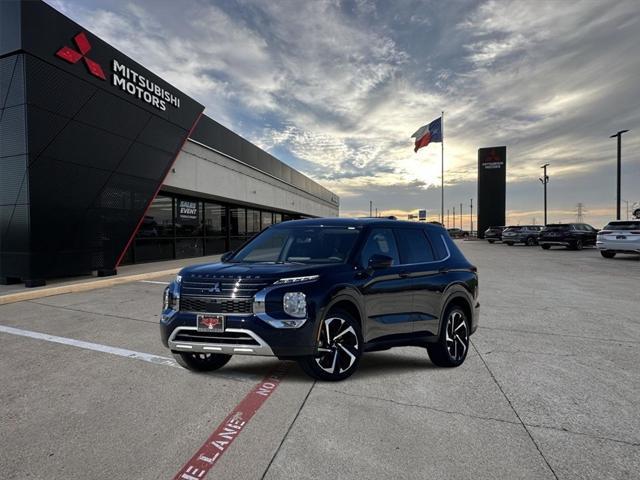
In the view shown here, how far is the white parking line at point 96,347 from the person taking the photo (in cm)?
475

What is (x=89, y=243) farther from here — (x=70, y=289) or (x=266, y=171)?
(x=266, y=171)

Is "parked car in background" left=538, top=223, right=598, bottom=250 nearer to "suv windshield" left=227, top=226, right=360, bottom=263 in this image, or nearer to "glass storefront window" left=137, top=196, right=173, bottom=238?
"glass storefront window" left=137, top=196, right=173, bottom=238

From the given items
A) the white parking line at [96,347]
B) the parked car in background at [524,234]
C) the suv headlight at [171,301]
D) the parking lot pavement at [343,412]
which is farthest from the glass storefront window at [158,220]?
the parked car in background at [524,234]

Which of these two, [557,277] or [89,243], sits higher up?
[89,243]

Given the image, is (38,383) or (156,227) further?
(156,227)

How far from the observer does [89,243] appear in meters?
12.4

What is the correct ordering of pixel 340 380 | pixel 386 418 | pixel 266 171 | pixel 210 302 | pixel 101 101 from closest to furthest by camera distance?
pixel 386 418 → pixel 210 302 → pixel 340 380 → pixel 101 101 → pixel 266 171

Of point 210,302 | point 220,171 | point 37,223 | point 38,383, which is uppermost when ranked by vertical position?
point 220,171

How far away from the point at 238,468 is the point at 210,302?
5.07 ft

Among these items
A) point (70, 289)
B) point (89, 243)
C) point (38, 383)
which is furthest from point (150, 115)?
point (38, 383)

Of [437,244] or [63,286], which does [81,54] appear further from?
[437,244]

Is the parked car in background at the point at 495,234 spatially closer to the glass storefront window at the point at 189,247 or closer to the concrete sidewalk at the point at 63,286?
the glass storefront window at the point at 189,247

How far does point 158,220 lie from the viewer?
61.3 ft

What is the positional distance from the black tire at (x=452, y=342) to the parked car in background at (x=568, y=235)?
25.5 m
